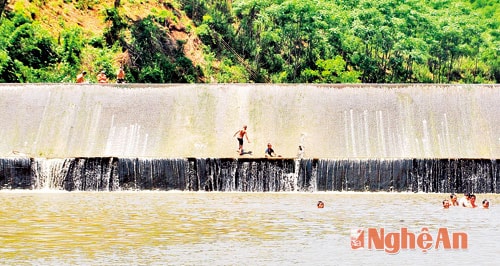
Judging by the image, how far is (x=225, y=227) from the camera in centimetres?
2359

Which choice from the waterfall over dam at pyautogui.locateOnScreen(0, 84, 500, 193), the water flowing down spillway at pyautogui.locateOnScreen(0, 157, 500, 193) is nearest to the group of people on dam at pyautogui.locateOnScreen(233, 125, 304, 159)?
the waterfall over dam at pyautogui.locateOnScreen(0, 84, 500, 193)

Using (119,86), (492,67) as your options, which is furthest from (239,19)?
(119,86)

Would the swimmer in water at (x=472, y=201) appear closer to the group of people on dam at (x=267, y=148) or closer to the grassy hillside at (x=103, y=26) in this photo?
the group of people on dam at (x=267, y=148)

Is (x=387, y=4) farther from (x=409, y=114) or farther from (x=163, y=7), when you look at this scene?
(x=409, y=114)

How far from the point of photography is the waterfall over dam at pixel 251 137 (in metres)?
34.0

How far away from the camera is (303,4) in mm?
63812

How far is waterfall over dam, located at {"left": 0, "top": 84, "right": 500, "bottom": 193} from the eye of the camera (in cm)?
3403

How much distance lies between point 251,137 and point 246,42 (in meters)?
28.9

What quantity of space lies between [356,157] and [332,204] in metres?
6.15

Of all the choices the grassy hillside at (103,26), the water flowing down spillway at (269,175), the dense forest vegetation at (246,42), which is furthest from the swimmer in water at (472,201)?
the dense forest vegetation at (246,42)

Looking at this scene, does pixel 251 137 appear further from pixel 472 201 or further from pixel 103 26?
pixel 103 26

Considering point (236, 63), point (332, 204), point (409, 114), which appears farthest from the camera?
point (236, 63)

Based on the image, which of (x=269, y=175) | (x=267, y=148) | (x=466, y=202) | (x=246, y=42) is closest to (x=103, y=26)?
(x=246, y=42)

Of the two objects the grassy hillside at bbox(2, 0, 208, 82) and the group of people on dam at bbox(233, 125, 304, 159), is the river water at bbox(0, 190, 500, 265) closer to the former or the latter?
the group of people on dam at bbox(233, 125, 304, 159)
